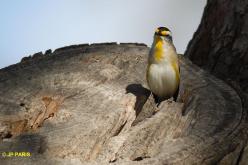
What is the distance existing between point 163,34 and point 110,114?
1.01 meters

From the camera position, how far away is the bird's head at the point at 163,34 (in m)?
4.83

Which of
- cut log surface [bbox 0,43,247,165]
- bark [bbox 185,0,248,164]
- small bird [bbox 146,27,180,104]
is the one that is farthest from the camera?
bark [bbox 185,0,248,164]

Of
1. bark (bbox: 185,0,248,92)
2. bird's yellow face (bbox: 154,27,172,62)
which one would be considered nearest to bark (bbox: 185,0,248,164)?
bark (bbox: 185,0,248,92)

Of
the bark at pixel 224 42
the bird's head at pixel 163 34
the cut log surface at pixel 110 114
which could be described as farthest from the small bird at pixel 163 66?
the bark at pixel 224 42

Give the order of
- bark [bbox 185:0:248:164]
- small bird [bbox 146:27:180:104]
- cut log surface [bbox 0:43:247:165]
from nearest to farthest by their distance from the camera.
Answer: cut log surface [bbox 0:43:247:165] → small bird [bbox 146:27:180:104] → bark [bbox 185:0:248:164]

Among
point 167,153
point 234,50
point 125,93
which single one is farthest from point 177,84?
point 167,153

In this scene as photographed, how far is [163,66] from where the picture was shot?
194 inches

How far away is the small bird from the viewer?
481 centimetres

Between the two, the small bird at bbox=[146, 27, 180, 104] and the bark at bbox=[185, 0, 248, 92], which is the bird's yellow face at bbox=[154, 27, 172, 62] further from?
the bark at bbox=[185, 0, 248, 92]

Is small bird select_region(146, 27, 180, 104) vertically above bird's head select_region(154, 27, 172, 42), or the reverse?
bird's head select_region(154, 27, 172, 42)

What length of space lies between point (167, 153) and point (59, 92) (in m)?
1.19

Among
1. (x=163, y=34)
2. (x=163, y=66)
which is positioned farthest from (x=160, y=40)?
(x=163, y=66)

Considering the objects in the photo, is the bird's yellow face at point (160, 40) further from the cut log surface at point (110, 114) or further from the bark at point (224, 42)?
the bark at point (224, 42)

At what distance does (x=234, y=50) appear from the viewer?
5414mm
